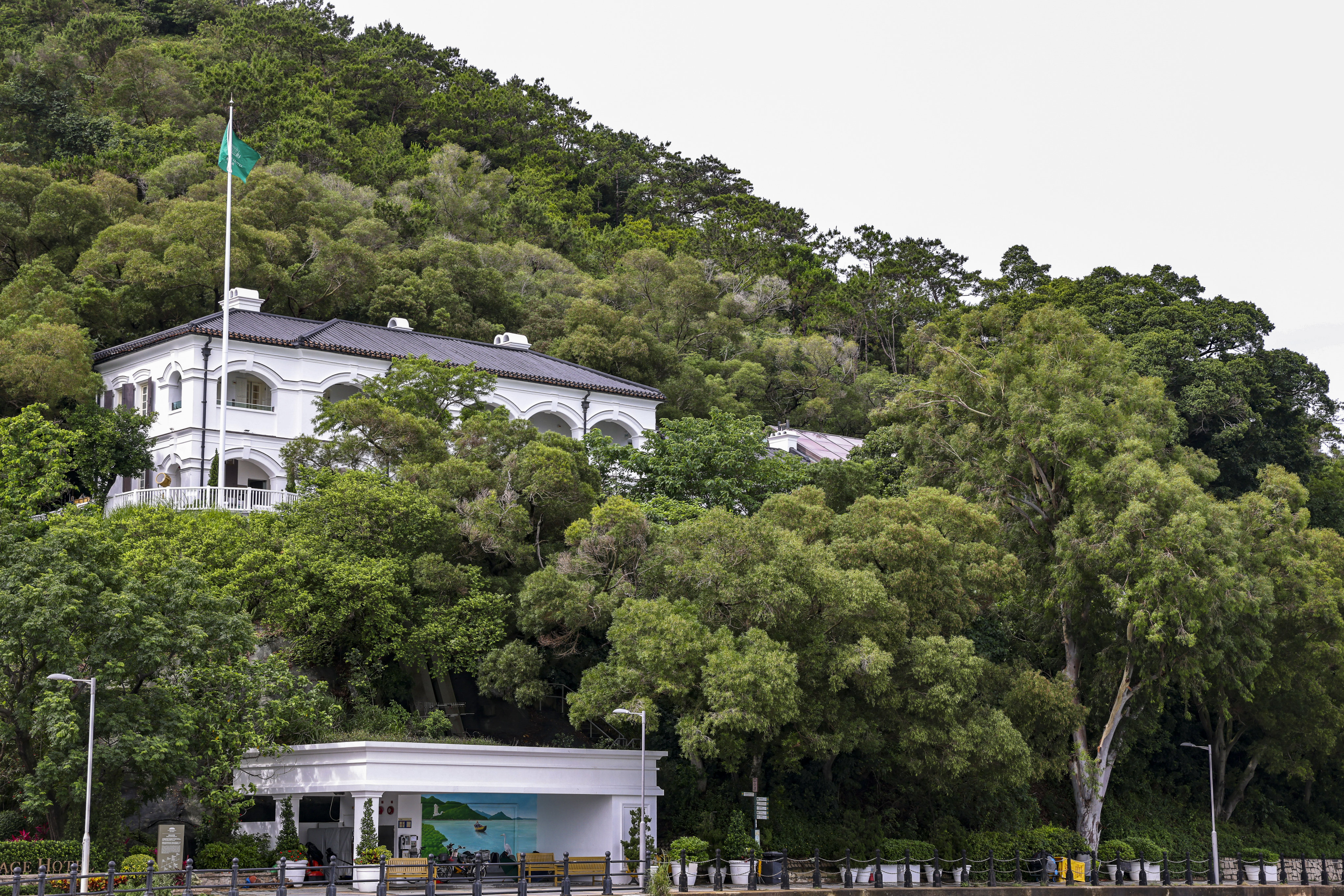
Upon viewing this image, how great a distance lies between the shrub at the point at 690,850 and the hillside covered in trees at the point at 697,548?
2.06 metres

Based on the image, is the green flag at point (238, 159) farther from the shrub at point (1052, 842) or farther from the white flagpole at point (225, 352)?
the shrub at point (1052, 842)

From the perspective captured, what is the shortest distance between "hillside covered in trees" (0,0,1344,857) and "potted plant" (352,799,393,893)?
2.72 metres

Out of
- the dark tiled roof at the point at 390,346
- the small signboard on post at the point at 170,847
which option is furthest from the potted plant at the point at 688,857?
the dark tiled roof at the point at 390,346

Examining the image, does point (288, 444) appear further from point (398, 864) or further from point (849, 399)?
point (849, 399)

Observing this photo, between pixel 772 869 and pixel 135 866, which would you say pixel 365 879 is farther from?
pixel 772 869

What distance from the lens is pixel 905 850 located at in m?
34.7

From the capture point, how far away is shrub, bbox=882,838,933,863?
3462 centimetres

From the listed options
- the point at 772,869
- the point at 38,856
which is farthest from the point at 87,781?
the point at 772,869

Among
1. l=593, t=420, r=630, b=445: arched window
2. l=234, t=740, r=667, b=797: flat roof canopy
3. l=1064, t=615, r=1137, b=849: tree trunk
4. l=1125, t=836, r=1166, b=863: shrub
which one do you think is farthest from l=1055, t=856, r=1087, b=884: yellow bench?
l=593, t=420, r=630, b=445: arched window

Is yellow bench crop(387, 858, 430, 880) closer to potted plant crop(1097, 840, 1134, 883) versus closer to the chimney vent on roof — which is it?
potted plant crop(1097, 840, 1134, 883)

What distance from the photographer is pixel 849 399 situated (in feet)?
226

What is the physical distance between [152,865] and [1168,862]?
29.7 m

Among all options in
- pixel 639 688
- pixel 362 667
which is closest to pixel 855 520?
pixel 639 688

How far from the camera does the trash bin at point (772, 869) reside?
32.4 meters
